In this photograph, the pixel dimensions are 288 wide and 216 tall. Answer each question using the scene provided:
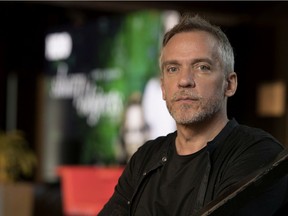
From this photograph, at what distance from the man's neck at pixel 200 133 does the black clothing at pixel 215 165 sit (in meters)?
0.02

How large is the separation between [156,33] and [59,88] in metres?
1.86

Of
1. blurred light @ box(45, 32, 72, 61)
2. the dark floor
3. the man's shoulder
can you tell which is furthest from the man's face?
blurred light @ box(45, 32, 72, 61)

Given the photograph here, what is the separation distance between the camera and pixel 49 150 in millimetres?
7836

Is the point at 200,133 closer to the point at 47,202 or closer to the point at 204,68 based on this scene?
the point at 204,68

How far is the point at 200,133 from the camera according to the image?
67.1 inches

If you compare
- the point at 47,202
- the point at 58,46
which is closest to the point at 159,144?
the point at 47,202

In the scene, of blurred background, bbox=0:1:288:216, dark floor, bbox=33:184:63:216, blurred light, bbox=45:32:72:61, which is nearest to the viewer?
dark floor, bbox=33:184:63:216

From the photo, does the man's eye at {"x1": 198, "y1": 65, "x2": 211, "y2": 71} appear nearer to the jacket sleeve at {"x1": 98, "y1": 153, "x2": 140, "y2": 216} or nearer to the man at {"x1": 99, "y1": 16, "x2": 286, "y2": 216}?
the man at {"x1": 99, "y1": 16, "x2": 286, "y2": 216}

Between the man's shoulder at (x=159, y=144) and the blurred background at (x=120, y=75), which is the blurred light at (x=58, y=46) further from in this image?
the man's shoulder at (x=159, y=144)

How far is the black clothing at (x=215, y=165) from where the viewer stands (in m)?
1.51

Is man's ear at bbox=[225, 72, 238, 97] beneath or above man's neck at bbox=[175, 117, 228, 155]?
above

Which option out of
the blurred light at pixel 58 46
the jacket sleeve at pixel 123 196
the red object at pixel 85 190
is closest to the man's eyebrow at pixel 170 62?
the jacket sleeve at pixel 123 196

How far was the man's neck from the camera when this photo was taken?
170 centimetres

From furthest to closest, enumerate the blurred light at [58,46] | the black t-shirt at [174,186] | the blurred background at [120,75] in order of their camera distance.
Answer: the blurred light at [58,46] → the blurred background at [120,75] → the black t-shirt at [174,186]
